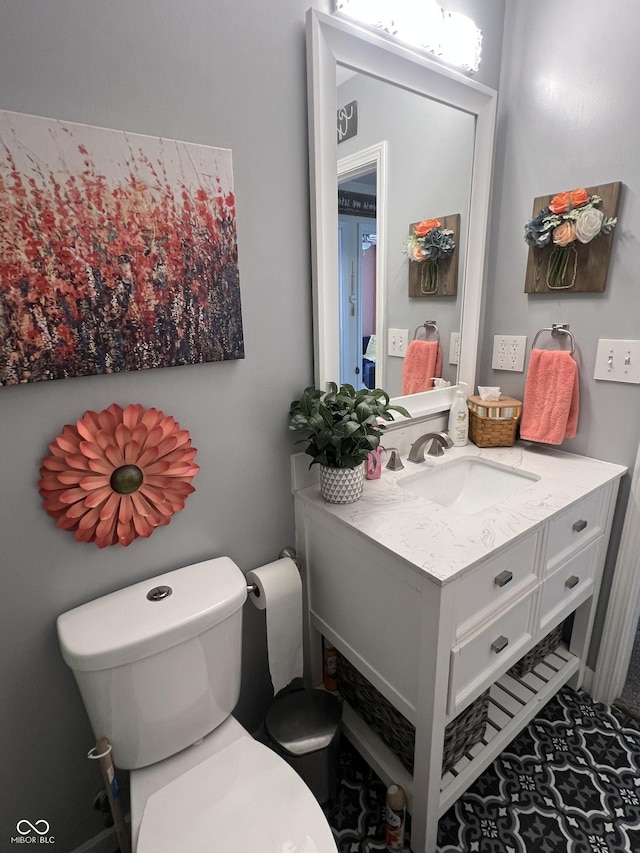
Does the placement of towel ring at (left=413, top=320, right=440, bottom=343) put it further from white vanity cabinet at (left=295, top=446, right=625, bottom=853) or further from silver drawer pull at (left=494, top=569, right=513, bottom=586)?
silver drawer pull at (left=494, top=569, right=513, bottom=586)

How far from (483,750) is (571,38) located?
2.09m

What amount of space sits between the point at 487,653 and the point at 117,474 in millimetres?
968

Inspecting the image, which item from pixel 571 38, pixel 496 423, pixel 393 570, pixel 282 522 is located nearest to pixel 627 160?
pixel 571 38

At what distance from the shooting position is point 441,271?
1.51 metres

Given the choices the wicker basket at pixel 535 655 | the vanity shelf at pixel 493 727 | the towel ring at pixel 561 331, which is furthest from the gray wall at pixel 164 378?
the wicker basket at pixel 535 655

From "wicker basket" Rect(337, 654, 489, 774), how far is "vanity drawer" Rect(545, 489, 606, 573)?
1.49 ft

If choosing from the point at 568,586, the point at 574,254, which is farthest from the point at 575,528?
the point at 574,254

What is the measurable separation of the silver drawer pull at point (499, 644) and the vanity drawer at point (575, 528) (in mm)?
237

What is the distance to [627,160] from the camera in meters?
1.24

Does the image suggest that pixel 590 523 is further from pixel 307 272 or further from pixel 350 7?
pixel 350 7

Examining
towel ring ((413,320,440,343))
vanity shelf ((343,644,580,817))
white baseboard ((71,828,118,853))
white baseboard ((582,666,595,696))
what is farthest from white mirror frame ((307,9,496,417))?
white baseboard ((71,828,118,853))

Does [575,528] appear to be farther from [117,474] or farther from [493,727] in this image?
[117,474]

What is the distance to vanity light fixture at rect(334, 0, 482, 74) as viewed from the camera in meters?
1.09

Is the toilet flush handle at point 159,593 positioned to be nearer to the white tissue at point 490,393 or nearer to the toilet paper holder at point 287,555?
the toilet paper holder at point 287,555
